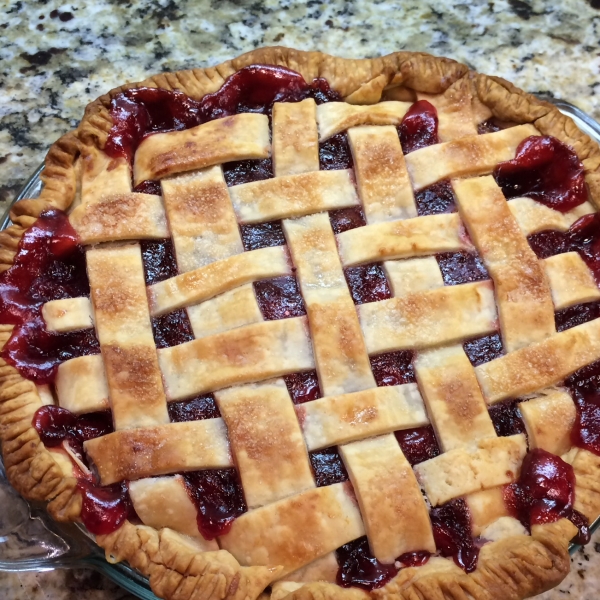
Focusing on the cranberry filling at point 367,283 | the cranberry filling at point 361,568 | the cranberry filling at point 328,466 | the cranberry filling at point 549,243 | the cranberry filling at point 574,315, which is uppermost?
the cranberry filling at point 549,243

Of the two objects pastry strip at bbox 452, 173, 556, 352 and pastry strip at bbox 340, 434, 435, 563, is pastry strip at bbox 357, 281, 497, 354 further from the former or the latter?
pastry strip at bbox 340, 434, 435, 563

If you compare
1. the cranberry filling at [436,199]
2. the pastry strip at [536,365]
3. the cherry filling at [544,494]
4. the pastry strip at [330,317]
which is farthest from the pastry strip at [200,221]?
the cherry filling at [544,494]

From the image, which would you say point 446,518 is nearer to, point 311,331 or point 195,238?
point 311,331

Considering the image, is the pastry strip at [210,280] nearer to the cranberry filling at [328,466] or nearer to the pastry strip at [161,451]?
the pastry strip at [161,451]

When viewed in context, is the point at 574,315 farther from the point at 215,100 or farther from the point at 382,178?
the point at 215,100

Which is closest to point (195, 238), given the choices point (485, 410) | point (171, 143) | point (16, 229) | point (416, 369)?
point (171, 143)

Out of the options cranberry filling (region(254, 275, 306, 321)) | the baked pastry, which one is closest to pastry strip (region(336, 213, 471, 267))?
the baked pastry

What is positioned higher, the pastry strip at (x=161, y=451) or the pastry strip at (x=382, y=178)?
the pastry strip at (x=382, y=178)
